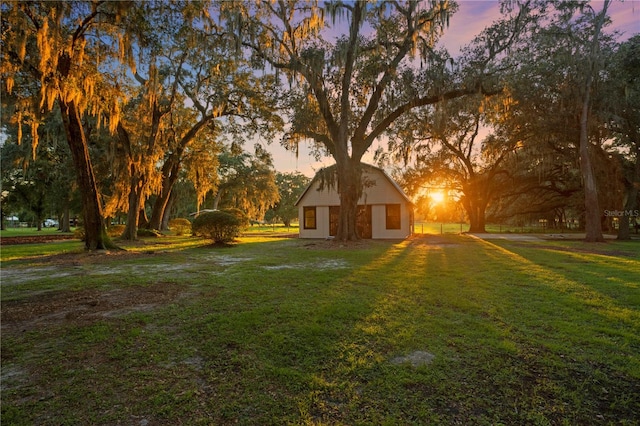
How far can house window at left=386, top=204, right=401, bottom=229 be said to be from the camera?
73.4ft

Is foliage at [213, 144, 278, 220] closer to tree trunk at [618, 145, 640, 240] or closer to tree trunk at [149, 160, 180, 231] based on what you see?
tree trunk at [149, 160, 180, 231]

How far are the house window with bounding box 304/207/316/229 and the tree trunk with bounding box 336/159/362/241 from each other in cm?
670

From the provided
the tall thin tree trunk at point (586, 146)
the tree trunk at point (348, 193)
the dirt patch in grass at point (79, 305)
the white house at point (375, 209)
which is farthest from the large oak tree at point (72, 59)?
the tall thin tree trunk at point (586, 146)

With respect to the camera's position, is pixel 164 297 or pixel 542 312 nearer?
pixel 542 312

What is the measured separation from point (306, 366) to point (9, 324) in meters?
4.25

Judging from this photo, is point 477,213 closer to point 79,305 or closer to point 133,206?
point 133,206

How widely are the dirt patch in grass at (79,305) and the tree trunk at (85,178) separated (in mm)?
7269

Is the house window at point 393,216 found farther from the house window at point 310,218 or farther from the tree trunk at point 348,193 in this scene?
the tree trunk at point 348,193

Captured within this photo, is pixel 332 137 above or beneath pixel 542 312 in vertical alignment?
above

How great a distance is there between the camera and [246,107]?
2039cm

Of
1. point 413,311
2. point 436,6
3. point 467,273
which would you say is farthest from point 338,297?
Result: point 436,6

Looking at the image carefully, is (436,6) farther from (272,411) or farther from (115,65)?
(272,411)

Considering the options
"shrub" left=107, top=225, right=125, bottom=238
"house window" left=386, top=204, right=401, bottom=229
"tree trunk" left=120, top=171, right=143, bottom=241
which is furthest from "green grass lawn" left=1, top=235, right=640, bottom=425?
"shrub" left=107, top=225, right=125, bottom=238

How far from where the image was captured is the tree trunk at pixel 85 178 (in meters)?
11.6
